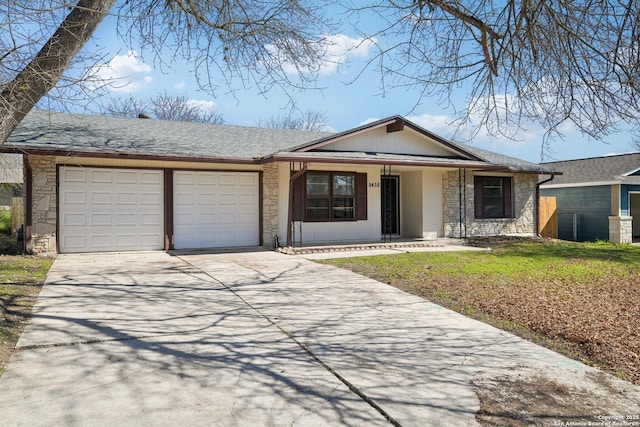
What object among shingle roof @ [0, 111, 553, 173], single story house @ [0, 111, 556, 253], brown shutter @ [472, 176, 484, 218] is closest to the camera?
shingle roof @ [0, 111, 553, 173]

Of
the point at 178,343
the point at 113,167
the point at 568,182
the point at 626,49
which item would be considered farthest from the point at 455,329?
the point at 568,182

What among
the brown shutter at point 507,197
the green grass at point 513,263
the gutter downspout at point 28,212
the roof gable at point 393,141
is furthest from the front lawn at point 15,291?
the brown shutter at point 507,197

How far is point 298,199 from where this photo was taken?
1355 cm

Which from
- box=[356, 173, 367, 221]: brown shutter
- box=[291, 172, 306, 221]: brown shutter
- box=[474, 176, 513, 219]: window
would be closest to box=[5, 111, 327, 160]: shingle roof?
box=[291, 172, 306, 221]: brown shutter

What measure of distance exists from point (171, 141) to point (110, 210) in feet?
7.86

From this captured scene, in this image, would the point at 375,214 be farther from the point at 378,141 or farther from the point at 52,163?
the point at 52,163

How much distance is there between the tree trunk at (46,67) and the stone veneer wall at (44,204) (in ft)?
18.8

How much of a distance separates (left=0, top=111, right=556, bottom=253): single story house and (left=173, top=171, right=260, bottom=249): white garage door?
0.03 metres

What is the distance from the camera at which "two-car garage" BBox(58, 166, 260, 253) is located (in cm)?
1133

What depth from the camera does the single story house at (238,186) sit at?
36.2ft

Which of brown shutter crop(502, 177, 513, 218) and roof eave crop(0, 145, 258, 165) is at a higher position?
roof eave crop(0, 145, 258, 165)

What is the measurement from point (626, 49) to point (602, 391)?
12.0 ft

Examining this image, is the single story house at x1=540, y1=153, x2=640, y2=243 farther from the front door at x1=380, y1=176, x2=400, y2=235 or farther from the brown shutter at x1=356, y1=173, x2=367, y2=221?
the brown shutter at x1=356, y1=173, x2=367, y2=221

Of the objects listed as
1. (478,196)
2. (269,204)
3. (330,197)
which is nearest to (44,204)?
(269,204)
